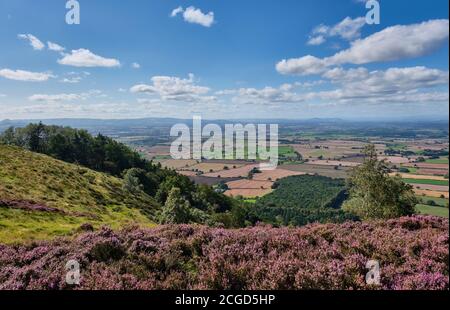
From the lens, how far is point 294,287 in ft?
23.1

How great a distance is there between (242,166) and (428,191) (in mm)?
113099

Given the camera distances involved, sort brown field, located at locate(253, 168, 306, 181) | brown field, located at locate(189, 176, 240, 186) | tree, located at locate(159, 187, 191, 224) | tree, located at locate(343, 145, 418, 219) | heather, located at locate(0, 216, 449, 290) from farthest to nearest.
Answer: brown field, located at locate(253, 168, 306, 181) < brown field, located at locate(189, 176, 240, 186) < tree, located at locate(159, 187, 191, 224) < tree, located at locate(343, 145, 418, 219) < heather, located at locate(0, 216, 449, 290)

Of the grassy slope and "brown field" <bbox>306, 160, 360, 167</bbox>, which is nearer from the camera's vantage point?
the grassy slope

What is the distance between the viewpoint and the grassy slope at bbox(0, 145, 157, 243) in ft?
81.1

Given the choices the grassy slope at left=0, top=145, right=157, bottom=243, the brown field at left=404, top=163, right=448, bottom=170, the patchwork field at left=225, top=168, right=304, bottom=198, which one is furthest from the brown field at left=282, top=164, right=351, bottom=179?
the grassy slope at left=0, top=145, right=157, bottom=243

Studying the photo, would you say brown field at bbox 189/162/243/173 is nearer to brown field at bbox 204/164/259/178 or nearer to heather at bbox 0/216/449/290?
brown field at bbox 204/164/259/178

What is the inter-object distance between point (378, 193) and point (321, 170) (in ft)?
456

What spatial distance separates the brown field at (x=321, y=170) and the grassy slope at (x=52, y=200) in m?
109

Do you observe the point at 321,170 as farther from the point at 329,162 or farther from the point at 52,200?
the point at 52,200

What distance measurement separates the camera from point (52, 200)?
38.1 m

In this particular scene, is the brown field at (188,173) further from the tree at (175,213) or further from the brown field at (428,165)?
the tree at (175,213)

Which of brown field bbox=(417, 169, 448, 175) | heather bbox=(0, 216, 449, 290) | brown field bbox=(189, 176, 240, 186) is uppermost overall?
heather bbox=(0, 216, 449, 290)

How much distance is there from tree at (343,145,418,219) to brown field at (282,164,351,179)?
12003 centimetres

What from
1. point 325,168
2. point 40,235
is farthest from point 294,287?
point 325,168
